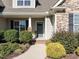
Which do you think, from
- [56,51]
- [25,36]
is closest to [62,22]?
[25,36]

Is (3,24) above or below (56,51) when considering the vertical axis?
above

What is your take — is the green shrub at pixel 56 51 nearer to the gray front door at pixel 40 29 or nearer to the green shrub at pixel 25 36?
the green shrub at pixel 25 36

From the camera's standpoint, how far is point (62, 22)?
67.7ft

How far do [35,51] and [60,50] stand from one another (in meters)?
3.85

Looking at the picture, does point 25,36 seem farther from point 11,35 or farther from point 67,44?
point 67,44

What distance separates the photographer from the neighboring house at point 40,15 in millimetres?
20641

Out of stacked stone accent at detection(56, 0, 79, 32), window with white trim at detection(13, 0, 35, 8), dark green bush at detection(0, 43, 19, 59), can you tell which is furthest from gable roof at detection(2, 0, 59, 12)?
dark green bush at detection(0, 43, 19, 59)

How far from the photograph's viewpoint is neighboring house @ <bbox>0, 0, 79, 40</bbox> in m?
20.6

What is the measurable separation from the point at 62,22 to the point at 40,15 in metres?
5.73

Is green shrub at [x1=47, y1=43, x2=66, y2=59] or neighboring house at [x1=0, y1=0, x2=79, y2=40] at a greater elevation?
neighboring house at [x1=0, y1=0, x2=79, y2=40]

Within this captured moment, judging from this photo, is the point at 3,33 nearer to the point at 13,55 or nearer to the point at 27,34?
the point at 27,34

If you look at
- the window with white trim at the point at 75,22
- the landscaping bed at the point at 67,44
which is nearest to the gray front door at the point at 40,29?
the window with white trim at the point at 75,22

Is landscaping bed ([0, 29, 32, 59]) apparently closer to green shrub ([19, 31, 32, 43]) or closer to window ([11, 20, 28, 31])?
green shrub ([19, 31, 32, 43])

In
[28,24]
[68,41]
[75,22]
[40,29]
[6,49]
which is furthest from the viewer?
[40,29]
